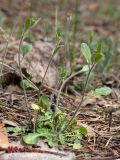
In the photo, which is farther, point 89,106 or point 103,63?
point 103,63

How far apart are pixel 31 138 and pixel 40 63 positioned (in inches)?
39.7

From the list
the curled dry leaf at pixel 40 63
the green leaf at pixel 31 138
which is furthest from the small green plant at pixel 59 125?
the curled dry leaf at pixel 40 63

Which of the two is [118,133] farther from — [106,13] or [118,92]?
[106,13]

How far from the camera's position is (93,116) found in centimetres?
216

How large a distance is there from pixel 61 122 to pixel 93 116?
38cm

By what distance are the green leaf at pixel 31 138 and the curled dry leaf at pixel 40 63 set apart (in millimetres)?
658

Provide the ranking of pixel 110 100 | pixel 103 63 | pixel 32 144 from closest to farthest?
pixel 32 144 → pixel 110 100 → pixel 103 63

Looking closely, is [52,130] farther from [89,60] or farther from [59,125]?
[89,60]

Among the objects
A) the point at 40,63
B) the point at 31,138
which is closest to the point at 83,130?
the point at 31,138

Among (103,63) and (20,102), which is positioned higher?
(103,63)

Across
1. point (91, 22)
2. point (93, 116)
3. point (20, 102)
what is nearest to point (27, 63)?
point (20, 102)

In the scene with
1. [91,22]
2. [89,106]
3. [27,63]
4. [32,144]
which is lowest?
[32,144]

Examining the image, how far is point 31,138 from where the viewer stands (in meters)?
1.70

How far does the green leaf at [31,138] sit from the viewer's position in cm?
168
